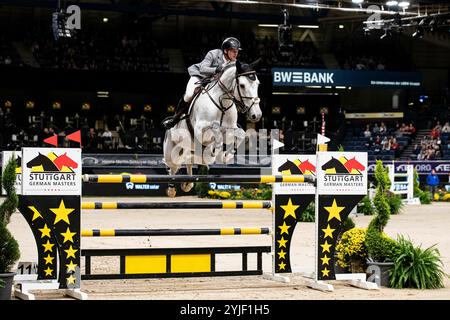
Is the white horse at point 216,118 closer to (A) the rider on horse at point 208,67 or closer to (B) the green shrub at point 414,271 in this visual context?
(A) the rider on horse at point 208,67

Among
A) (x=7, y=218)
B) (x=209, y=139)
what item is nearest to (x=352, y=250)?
(x=209, y=139)

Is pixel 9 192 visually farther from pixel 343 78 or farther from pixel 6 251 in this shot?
pixel 343 78

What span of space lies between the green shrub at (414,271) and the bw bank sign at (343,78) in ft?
91.0

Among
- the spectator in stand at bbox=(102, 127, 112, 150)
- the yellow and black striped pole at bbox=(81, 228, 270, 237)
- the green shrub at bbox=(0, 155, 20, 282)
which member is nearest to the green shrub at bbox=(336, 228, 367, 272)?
the yellow and black striped pole at bbox=(81, 228, 270, 237)

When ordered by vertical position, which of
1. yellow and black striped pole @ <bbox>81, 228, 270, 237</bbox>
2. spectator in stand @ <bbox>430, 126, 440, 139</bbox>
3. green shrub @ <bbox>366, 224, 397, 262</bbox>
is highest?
spectator in stand @ <bbox>430, 126, 440, 139</bbox>

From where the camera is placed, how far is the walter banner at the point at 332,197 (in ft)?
28.6

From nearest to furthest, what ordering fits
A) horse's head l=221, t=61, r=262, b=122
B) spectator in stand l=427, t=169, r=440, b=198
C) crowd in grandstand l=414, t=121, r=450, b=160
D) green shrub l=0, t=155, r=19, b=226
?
green shrub l=0, t=155, r=19, b=226 → horse's head l=221, t=61, r=262, b=122 → spectator in stand l=427, t=169, r=440, b=198 → crowd in grandstand l=414, t=121, r=450, b=160

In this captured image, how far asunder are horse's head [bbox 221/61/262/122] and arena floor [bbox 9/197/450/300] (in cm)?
199

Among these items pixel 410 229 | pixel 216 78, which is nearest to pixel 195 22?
pixel 410 229

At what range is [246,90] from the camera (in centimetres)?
952

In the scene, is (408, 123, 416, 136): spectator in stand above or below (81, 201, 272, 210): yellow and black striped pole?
above

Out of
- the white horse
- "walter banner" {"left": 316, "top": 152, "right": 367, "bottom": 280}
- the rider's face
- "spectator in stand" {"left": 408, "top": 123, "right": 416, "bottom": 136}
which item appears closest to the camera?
"walter banner" {"left": 316, "top": 152, "right": 367, "bottom": 280}

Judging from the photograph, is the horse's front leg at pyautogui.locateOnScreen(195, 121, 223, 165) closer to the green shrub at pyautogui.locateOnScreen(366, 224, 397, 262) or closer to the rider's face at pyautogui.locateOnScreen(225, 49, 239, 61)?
the rider's face at pyautogui.locateOnScreen(225, 49, 239, 61)

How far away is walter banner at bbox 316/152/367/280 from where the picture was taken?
8.72 meters
